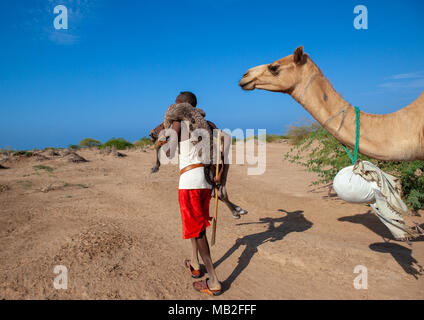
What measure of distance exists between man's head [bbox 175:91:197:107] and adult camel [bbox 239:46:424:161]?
746 mm

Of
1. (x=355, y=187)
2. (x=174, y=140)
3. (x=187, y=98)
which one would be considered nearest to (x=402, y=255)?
(x=355, y=187)

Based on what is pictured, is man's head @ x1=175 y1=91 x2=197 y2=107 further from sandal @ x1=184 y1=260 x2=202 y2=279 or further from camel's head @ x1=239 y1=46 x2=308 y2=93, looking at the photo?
sandal @ x1=184 y1=260 x2=202 y2=279

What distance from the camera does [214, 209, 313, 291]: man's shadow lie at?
12.3 ft

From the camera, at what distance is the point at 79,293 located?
2.93 meters

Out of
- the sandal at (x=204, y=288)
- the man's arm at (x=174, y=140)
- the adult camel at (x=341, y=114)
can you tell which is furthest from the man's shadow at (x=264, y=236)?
the adult camel at (x=341, y=114)

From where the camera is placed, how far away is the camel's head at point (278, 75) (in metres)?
2.98

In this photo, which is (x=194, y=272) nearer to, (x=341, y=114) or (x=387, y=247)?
(x=341, y=114)

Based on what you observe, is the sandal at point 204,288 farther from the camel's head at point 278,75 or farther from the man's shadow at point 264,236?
the camel's head at point 278,75

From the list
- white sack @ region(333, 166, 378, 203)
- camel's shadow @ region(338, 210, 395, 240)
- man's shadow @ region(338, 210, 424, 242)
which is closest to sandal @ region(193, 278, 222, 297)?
white sack @ region(333, 166, 378, 203)

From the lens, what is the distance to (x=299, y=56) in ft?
9.54

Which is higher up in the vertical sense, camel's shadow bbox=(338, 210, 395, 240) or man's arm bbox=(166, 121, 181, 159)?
man's arm bbox=(166, 121, 181, 159)

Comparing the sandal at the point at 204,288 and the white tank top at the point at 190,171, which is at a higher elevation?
the white tank top at the point at 190,171

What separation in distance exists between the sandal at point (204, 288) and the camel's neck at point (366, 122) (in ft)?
6.98
